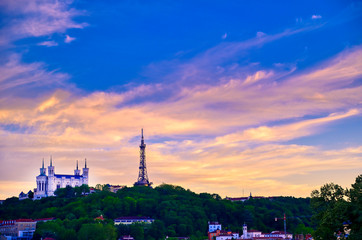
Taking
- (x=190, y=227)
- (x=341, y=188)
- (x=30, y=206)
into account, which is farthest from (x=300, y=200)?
(x=341, y=188)

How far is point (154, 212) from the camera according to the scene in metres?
118

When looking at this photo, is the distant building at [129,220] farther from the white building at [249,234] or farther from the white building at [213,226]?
the white building at [249,234]

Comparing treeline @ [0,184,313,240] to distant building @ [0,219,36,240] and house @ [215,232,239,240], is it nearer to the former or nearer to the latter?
house @ [215,232,239,240]

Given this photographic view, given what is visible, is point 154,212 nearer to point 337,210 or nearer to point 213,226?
point 213,226

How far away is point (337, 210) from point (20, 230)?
84.2 meters

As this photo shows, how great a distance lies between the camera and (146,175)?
493 feet

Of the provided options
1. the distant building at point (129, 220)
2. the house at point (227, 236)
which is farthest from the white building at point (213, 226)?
the distant building at point (129, 220)

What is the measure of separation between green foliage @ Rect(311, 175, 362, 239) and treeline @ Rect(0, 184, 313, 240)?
49.5m

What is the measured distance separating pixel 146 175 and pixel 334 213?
4456 inches

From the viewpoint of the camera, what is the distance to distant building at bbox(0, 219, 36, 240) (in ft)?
359

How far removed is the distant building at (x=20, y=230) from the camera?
109375 mm

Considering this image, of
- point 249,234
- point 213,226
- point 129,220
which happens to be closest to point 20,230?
point 129,220

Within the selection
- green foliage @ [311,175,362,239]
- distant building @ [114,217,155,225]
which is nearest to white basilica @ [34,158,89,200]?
distant building @ [114,217,155,225]

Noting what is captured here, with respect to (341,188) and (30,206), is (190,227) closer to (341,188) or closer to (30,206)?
(30,206)
